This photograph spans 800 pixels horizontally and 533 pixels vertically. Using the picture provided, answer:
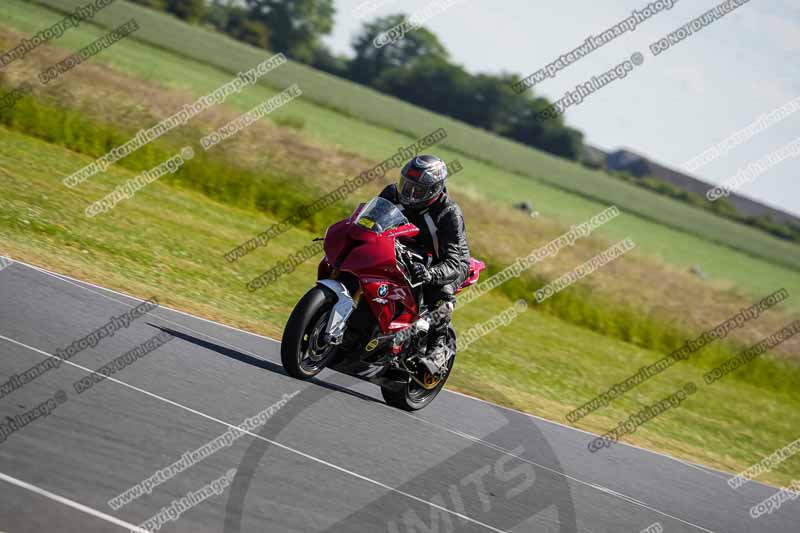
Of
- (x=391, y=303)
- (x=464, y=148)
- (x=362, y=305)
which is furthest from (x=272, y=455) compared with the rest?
(x=464, y=148)

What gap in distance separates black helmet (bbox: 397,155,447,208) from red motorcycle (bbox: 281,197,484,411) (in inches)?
11.6

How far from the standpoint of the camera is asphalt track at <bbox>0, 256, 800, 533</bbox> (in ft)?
16.9

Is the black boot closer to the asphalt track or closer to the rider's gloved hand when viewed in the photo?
the asphalt track

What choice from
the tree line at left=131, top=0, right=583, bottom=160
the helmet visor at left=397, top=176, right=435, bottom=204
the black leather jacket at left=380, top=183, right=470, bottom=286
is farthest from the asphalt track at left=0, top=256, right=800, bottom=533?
the tree line at left=131, top=0, right=583, bottom=160

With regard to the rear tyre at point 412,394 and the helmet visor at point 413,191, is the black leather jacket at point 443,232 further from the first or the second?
the rear tyre at point 412,394

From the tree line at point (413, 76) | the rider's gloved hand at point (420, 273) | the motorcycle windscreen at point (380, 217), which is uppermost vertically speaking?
the motorcycle windscreen at point (380, 217)

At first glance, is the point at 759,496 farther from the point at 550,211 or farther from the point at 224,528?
the point at 550,211

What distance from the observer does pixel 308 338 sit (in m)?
8.32

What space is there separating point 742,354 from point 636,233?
85.0ft

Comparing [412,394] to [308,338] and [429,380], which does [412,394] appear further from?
[308,338]

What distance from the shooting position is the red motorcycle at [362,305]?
26.8 feet

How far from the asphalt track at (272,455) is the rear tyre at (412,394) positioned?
0.44ft

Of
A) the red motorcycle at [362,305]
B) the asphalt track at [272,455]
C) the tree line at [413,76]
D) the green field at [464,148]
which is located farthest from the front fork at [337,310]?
the tree line at [413,76]

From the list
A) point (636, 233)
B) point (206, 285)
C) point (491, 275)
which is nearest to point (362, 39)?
point (636, 233)
